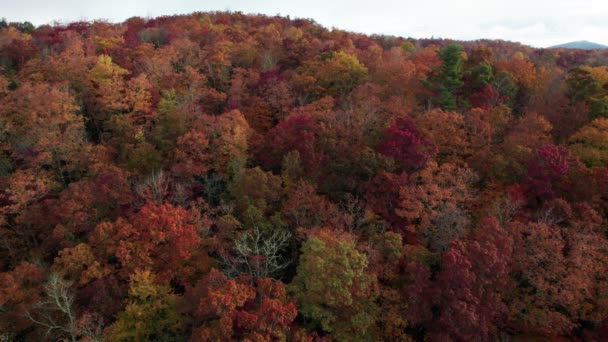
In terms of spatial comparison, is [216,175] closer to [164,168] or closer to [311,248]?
[164,168]

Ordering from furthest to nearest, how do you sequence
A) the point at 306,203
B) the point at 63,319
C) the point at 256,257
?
the point at 306,203, the point at 256,257, the point at 63,319

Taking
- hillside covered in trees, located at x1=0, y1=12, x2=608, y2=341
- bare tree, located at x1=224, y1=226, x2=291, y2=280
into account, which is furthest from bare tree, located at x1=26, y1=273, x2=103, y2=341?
bare tree, located at x1=224, y1=226, x2=291, y2=280

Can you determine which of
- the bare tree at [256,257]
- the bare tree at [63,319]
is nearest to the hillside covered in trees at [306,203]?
the bare tree at [63,319]

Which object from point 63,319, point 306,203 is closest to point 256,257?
point 306,203

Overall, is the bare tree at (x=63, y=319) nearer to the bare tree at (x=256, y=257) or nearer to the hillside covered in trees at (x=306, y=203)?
the hillside covered in trees at (x=306, y=203)

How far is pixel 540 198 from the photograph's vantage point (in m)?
31.0

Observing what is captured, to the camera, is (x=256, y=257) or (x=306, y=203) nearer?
(x=256, y=257)

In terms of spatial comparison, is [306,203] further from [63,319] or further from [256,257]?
[63,319]

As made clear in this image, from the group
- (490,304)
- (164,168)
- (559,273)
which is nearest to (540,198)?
(559,273)

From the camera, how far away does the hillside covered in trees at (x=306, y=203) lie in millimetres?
24453

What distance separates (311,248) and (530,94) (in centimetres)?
3464

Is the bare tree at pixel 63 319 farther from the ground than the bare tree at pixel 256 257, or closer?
closer

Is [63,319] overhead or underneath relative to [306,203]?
underneath

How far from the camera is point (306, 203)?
30344mm
